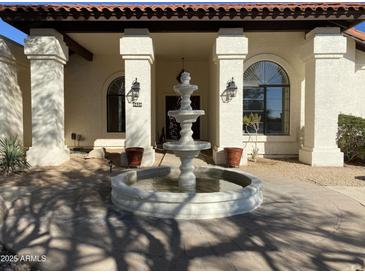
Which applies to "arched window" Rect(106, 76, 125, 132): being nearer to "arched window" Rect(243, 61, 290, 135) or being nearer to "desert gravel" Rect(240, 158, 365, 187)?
"arched window" Rect(243, 61, 290, 135)

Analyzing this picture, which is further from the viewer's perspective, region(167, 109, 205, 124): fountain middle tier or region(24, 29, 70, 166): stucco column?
region(24, 29, 70, 166): stucco column

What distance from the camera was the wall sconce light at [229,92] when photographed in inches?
377

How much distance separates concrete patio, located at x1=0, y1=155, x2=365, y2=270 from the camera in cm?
341

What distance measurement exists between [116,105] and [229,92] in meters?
6.54

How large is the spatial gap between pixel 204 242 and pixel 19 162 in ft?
23.5

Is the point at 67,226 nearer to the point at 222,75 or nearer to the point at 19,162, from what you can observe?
the point at 19,162

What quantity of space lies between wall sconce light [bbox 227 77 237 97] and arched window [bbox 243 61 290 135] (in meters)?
2.41

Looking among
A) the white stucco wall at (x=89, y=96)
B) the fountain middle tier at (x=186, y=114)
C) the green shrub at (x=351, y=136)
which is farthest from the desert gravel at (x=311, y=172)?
the white stucco wall at (x=89, y=96)

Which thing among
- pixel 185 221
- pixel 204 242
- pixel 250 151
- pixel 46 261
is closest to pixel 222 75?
pixel 250 151

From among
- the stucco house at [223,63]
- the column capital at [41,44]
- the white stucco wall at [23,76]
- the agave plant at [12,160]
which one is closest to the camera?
the agave plant at [12,160]

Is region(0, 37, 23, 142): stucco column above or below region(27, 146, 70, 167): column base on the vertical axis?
above

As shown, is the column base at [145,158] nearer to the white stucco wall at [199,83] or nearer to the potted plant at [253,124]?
the white stucco wall at [199,83]

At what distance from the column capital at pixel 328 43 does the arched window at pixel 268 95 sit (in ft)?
7.18

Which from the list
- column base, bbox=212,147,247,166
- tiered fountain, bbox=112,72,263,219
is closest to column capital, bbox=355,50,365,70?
column base, bbox=212,147,247,166
